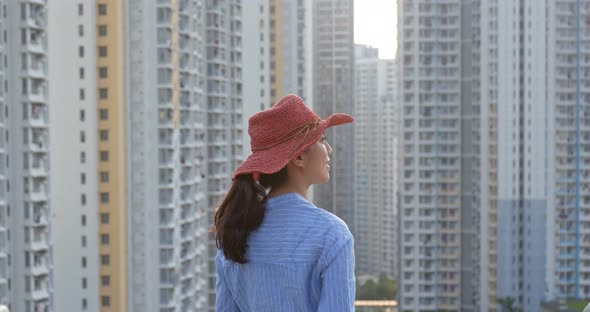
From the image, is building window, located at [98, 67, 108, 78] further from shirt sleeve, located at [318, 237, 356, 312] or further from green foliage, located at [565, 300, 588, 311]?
shirt sleeve, located at [318, 237, 356, 312]

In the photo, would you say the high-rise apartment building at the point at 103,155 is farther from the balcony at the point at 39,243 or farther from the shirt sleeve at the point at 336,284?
the shirt sleeve at the point at 336,284

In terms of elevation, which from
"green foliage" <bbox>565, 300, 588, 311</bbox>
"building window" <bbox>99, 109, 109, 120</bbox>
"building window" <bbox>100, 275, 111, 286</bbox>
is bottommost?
"green foliage" <bbox>565, 300, 588, 311</bbox>

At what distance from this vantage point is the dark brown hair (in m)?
1.69

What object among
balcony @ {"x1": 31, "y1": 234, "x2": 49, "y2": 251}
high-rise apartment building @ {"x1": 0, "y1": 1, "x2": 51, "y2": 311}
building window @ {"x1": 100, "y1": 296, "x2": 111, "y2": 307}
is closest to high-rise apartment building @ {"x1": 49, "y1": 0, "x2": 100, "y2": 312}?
building window @ {"x1": 100, "y1": 296, "x2": 111, "y2": 307}

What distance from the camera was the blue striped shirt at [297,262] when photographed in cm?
157

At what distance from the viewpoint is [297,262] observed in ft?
5.26

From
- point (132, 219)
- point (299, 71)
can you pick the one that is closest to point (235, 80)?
point (299, 71)

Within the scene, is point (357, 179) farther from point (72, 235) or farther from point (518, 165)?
point (72, 235)

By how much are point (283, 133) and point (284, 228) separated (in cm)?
17

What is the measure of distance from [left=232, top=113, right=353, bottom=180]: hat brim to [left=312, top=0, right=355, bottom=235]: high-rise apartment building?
35.2m

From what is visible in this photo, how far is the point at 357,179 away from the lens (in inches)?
1607

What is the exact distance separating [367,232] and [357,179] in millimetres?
2668

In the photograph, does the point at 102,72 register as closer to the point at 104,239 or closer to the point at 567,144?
the point at 104,239

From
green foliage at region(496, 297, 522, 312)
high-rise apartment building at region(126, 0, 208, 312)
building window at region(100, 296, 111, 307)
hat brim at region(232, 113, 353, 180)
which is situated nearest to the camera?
hat brim at region(232, 113, 353, 180)
